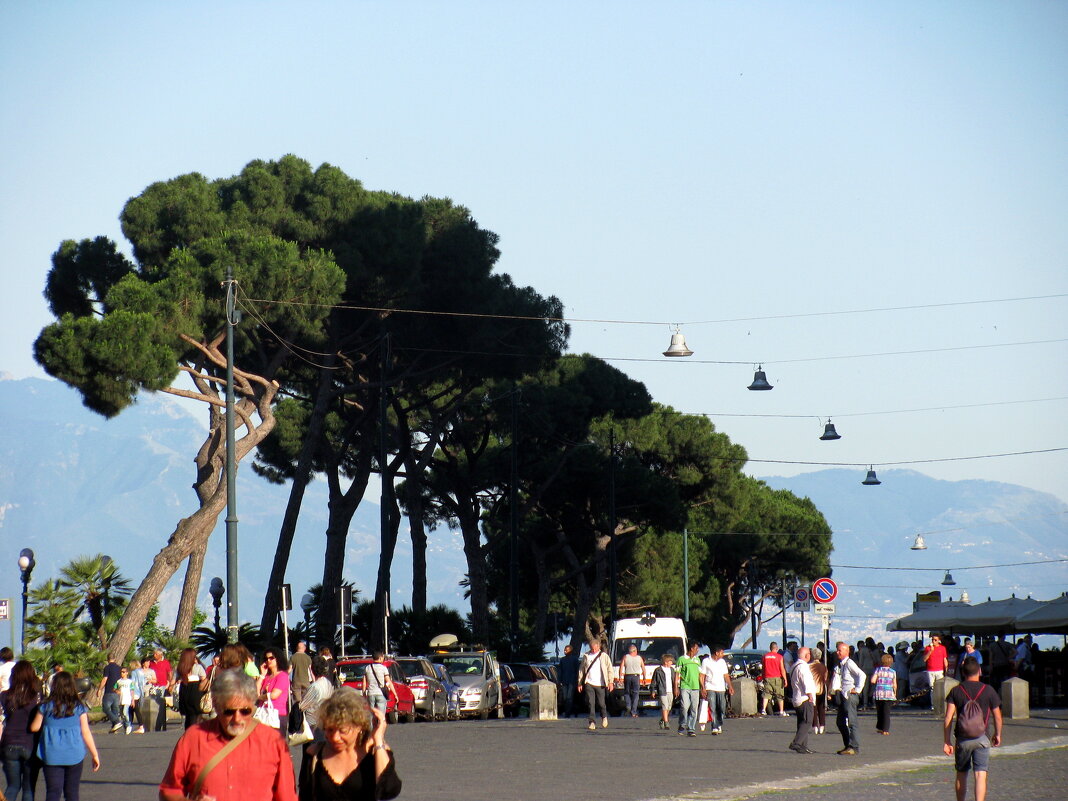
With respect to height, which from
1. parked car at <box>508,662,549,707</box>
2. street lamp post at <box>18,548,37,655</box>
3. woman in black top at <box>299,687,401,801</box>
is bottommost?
parked car at <box>508,662,549,707</box>

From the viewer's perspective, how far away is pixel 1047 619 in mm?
31484

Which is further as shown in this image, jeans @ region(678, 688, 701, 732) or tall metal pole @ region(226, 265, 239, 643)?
tall metal pole @ region(226, 265, 239, 643)

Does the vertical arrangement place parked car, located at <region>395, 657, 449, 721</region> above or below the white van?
below

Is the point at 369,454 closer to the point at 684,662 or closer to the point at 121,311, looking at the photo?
the point at 121,311

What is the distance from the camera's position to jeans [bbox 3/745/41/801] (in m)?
11.4

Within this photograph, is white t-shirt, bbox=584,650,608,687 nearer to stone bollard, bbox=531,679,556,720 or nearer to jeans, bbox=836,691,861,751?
stone bollard, bbox=531,679,556,720

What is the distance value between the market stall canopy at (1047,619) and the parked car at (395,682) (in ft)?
42.3

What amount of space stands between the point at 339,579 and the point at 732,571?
38.6 m

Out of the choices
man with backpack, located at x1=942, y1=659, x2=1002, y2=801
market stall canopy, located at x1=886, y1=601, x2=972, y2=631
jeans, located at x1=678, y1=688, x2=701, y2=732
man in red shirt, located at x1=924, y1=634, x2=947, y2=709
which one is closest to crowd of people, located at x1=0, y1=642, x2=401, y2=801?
man with backpack, located at x1=942, y1=659, x2=1002, y2=801

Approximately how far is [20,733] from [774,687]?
64.3 feet

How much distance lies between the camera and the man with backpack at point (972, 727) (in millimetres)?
11992

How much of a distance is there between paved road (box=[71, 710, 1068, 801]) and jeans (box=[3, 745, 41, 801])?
2641 millimetres

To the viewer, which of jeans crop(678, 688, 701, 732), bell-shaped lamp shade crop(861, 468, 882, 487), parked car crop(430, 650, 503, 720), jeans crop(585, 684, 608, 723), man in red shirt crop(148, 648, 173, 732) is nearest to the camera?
jeans crop(678, 688, 701, 732)

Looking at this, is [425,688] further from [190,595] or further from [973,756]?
[973,756]
